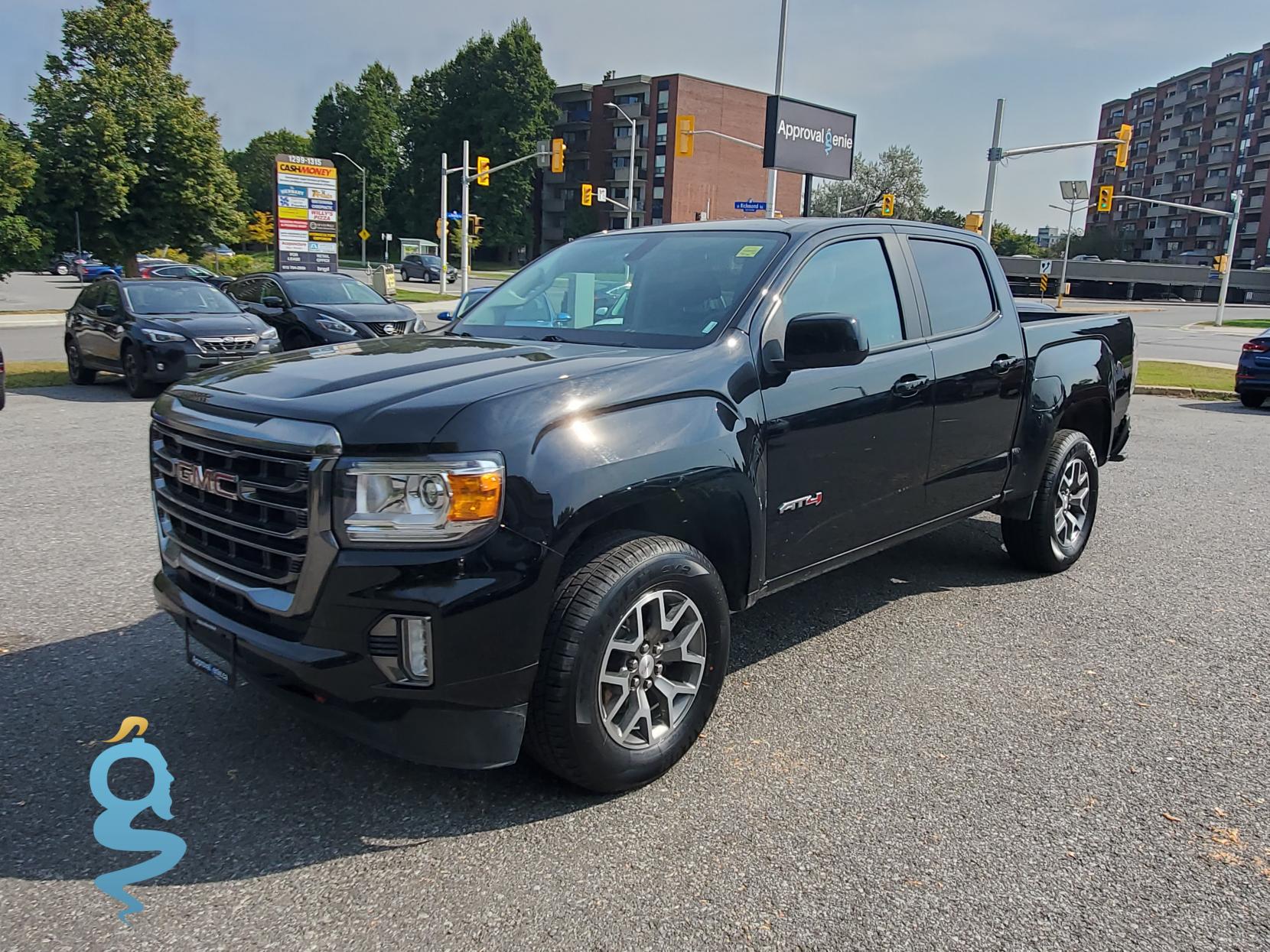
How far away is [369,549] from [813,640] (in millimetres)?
2605

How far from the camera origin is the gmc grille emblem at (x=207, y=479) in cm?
302

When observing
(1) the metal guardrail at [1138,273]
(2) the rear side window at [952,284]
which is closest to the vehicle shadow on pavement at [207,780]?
(2) the rear side window at [952,284]

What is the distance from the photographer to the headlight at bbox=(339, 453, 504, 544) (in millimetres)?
2725

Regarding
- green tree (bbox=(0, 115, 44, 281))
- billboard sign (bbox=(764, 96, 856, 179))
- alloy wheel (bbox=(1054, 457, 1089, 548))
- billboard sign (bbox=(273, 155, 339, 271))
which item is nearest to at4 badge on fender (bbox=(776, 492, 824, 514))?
alloy wheel (bbox=(1054, 457, 1089, 548))

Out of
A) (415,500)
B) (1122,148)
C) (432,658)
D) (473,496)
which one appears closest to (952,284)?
(473,496)

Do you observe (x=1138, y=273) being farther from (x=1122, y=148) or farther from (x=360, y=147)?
(x=360, y=147)

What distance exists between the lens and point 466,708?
2.79 m

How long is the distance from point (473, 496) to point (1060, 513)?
4198 mm

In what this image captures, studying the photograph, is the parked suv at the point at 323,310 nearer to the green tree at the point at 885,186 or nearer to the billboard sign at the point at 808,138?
the billboard sign at the point at 808,138

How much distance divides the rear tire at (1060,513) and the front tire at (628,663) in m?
2.90

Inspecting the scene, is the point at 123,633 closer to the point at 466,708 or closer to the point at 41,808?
the point at 41,808

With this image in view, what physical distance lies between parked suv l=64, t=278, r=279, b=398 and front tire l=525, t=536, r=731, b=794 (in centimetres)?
1045

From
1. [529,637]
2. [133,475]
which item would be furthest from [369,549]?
[133,475]

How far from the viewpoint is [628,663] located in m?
3.14
